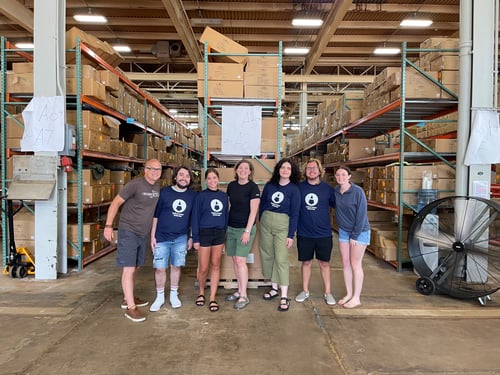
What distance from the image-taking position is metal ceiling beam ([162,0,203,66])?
748 cm

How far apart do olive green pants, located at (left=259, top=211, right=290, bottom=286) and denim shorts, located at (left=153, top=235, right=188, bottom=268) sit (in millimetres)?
885

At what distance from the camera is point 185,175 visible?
11.7 ft

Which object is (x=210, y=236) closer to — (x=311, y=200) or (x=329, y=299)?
(x=311, y=200)

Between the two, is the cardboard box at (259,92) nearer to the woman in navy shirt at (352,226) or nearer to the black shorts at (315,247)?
the woman in navy shirt at (352,226)

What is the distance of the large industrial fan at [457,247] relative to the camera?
3.87 metres

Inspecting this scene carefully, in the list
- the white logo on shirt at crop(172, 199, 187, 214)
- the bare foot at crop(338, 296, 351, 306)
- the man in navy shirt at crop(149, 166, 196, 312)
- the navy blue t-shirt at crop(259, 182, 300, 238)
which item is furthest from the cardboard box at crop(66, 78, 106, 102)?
the bare foot at crop(338, 296, 351, 306)

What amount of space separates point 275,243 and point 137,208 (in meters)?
1.52

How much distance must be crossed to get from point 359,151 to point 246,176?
4.47m

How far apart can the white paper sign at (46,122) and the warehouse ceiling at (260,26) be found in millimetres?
4052

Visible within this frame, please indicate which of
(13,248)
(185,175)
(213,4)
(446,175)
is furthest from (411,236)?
(213,4)

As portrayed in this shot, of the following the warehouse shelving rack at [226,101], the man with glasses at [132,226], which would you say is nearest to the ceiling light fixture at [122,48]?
the warehouse shelving rack at [226,101]

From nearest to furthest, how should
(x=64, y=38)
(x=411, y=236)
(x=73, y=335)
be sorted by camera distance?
(x=73, y=335)
(x=411, y=236)
(x=64, y=38)

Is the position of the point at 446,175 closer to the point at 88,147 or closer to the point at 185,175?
the point at 185,175

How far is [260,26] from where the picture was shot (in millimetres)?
9375
